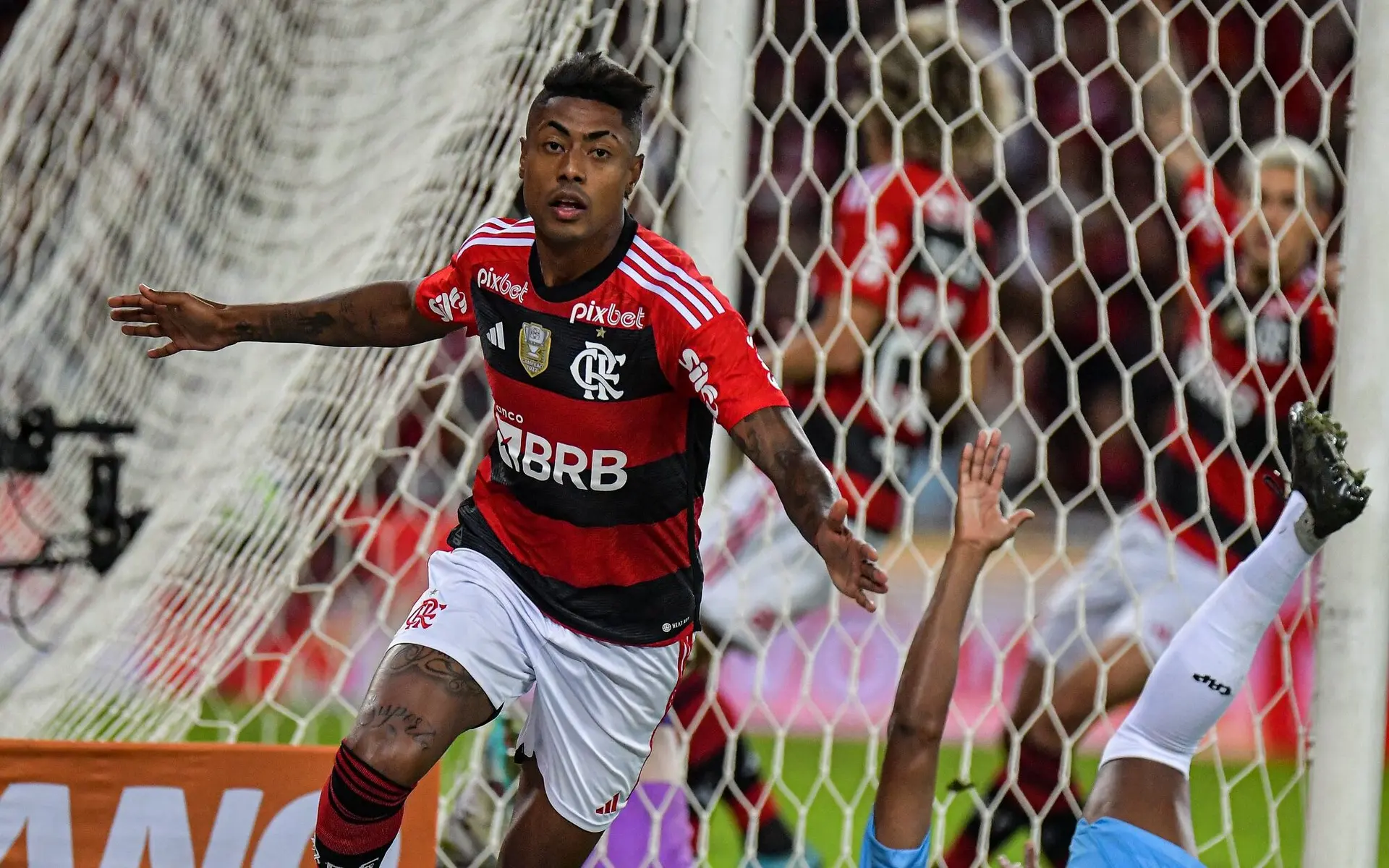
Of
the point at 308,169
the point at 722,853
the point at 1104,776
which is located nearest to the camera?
the point at 1104,776

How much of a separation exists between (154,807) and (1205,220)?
245 centimetres

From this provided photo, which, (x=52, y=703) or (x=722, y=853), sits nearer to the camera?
(x=52, y=703)

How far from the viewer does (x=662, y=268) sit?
6.84 feet

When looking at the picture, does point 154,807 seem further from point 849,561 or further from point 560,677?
point 849,561

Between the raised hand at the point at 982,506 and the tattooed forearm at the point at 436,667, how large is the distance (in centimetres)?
66

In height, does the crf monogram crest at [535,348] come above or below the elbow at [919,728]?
above

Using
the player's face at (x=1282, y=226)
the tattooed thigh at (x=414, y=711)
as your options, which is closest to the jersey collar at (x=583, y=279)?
the tattooed thigh at (x=414, y=711)

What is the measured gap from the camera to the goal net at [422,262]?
2936 mm

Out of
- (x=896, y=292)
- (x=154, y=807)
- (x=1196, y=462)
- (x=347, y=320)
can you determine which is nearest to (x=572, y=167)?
(x=347, y=320)

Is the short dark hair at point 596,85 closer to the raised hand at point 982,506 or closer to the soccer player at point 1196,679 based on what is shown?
the raised hand at point 982,506

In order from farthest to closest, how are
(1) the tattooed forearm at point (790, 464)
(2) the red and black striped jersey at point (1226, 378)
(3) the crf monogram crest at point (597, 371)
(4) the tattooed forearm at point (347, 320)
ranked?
1. (2) the red and black striped jersey at point (1226, 378)
2. (4) the tattooed forearm at point (347, 320)
3. (3) the crf monogram crest at point (597, 371)
4. (1) the tattooed forearm at point (790, 464)

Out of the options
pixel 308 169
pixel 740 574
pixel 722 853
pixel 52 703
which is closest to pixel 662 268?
pixel 740 574

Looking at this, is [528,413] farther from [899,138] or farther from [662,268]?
[899,138]

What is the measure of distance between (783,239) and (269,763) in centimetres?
134
